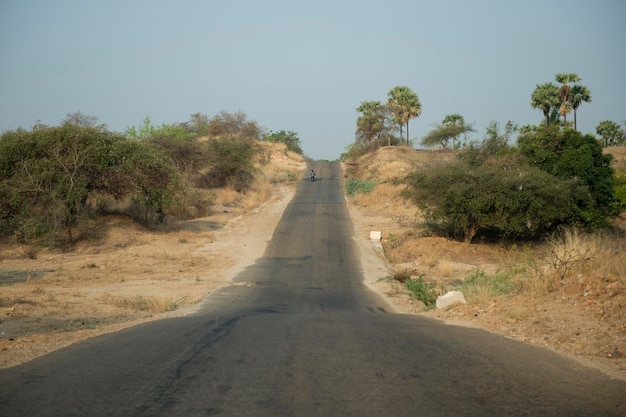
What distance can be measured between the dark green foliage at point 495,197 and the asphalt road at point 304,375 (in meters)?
19.6

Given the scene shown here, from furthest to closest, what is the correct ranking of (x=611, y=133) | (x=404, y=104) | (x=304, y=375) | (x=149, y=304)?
1. (x=404, y=104)
2. (x=611, y=133)
3. (x=149, y=304)
4. (x=304, y=375)

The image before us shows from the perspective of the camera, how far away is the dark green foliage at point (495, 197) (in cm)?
2934

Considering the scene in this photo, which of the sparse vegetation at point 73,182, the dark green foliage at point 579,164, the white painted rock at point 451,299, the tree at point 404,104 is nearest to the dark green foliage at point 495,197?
the dark green foliage at point 579,164

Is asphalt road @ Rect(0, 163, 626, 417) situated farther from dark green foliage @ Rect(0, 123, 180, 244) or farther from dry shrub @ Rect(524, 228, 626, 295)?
dark green foliage @ Rect(0, 123, 180, 244)

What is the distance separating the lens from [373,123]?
331ft

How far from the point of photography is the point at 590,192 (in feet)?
108

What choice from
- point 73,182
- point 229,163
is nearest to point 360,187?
point 229,163

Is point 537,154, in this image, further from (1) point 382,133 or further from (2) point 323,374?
(1) point 382,133

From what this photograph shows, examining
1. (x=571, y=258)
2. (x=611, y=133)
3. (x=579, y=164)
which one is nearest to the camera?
(x=571, y=258)

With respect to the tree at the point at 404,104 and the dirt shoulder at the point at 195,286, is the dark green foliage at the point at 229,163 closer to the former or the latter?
the dirt shoulder at the point at 195,286

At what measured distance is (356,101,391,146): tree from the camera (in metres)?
100

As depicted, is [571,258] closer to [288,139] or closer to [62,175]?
[62,175]

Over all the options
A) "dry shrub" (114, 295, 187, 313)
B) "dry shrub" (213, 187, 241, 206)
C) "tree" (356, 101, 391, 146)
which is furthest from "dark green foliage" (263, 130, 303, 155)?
"dry shrub" (114, 295, 187, 313)

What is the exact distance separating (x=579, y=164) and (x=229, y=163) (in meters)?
35.4
